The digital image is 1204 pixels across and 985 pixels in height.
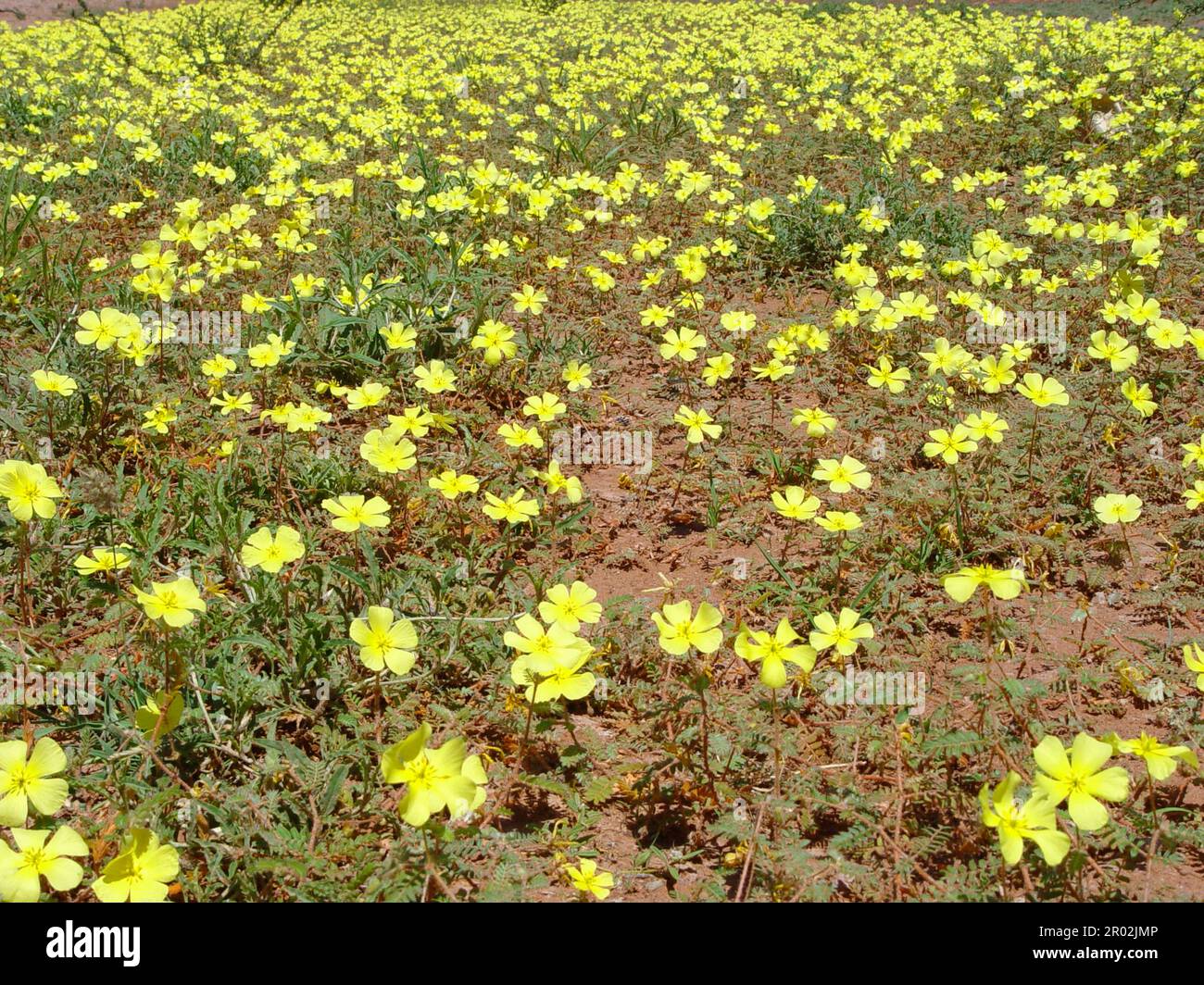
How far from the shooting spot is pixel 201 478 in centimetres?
318

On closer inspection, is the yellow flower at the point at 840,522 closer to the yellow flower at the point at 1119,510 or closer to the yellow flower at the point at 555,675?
the yellow flower at the point at 1119,510

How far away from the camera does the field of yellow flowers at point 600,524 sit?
6.70 feet

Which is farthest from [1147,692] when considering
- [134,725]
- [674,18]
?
[674,18]

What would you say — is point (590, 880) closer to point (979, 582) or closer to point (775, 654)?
point (775, 654)

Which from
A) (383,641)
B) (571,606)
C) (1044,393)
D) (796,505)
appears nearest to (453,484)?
(571,606)

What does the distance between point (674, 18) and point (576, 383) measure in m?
11.6

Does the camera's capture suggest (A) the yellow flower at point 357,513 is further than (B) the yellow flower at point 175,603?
Yes

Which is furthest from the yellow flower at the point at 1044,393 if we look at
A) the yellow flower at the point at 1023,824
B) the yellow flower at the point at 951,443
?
the yellow flower at the point at 1023,824

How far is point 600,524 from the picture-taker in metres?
3.34

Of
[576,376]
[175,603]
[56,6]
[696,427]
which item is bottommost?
[175,603]

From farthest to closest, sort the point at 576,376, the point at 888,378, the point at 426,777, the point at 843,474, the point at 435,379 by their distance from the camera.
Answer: the point at 576,376 → the point at 888,378 → the point at 435,379 → the point at 843,474 → the point at 426,777

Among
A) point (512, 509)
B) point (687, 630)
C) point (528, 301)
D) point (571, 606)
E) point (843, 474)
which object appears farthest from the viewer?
point (528, 301)

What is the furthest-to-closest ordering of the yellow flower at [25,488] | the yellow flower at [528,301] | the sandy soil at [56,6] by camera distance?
the sandy soil at [56,6] < the yellow flower at [528,301] < the yellow flower at [25,488]
